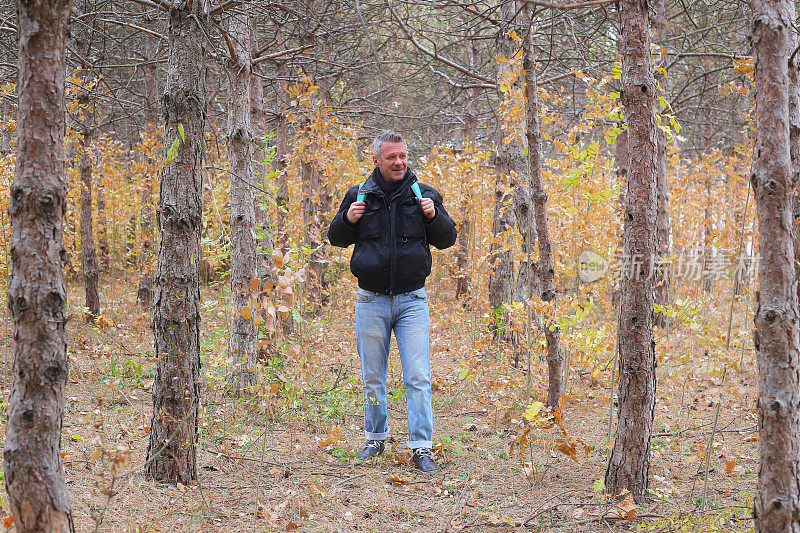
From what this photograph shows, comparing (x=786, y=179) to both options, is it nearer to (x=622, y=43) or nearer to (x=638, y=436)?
(x=622, y=43)

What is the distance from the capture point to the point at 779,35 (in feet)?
7.45

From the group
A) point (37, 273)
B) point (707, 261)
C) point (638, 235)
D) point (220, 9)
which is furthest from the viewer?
point (707, 261)

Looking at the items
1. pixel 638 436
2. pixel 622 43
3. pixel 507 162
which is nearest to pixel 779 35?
pixel 622 43

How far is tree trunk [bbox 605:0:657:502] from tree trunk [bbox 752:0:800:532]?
27.8 inches

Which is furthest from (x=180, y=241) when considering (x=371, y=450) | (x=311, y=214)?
(x=311, y=214)

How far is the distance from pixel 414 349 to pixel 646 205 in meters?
1.60

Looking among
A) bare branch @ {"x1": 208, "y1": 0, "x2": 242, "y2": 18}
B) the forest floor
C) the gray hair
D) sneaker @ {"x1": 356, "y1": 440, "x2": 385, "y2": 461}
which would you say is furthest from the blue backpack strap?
sneaker @ {"x1": 356, "y1": 440, "x2": 385, "y2": 461}

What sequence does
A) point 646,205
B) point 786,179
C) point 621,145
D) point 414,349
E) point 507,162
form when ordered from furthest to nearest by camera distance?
point 621,145
point 507,162
point 414,349
point 646,205
point 786,179

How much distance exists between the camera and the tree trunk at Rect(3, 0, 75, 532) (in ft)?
6.23

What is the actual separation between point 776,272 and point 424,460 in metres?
2.33

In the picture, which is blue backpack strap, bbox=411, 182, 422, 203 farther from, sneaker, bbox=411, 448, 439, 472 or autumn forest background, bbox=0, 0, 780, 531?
sneaker, bbox=411, 448, 439, 472

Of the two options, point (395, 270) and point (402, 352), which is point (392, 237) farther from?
point (402, 352)

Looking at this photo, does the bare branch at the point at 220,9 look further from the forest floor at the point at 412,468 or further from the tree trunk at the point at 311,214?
the tree trunk at the point at 311,214

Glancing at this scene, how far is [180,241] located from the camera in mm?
3092
